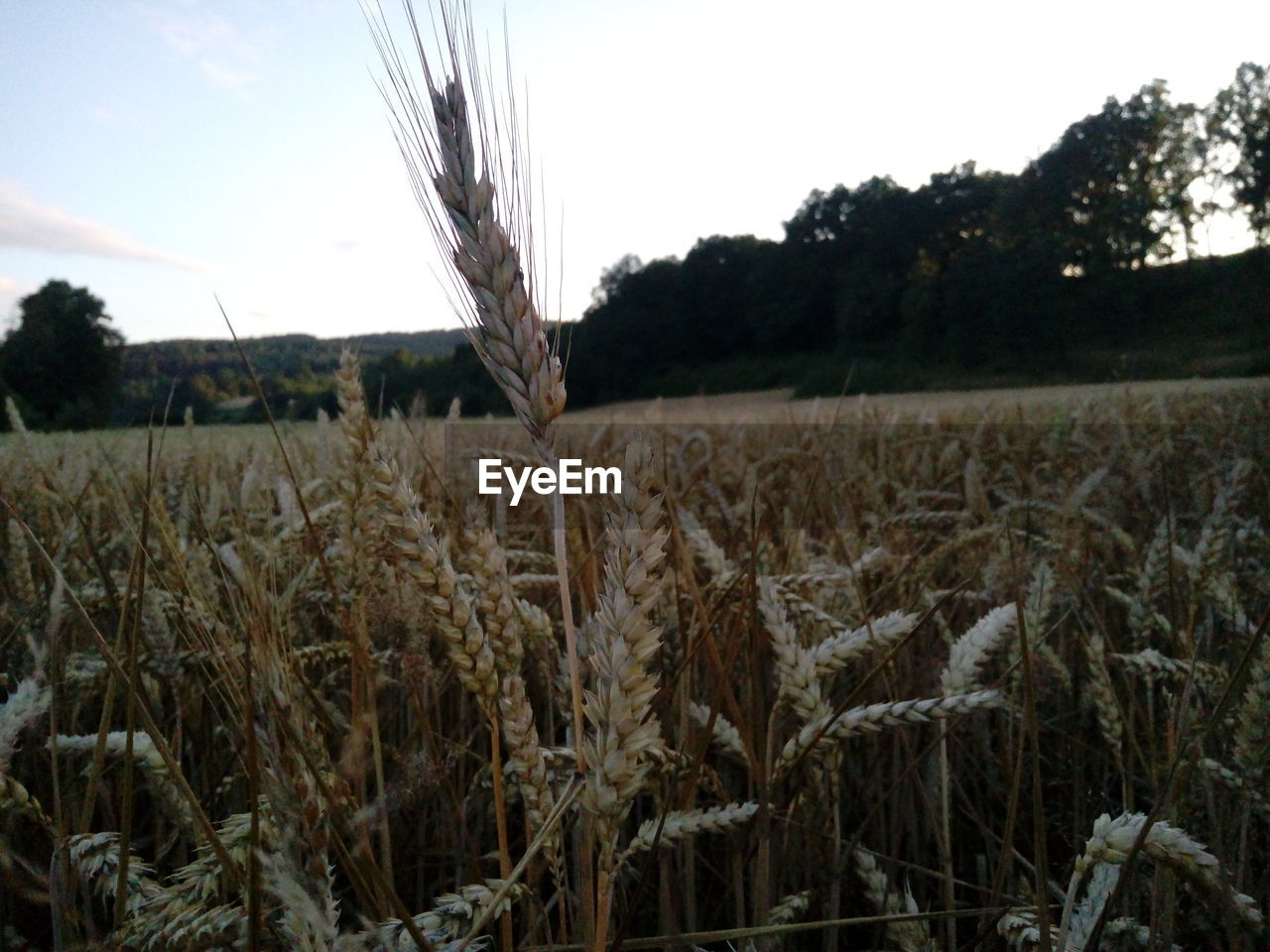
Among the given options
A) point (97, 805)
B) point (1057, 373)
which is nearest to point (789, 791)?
point (97, 805)

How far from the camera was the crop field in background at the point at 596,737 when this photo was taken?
1.70 feet

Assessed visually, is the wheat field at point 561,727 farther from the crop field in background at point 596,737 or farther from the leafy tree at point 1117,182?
the leafy tree at point 1117,182

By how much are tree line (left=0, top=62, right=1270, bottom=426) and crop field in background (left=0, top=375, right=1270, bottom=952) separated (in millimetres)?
13724

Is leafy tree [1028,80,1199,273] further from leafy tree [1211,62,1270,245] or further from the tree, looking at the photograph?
the tree

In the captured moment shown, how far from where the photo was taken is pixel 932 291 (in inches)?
1242

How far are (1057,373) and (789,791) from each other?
95.0 ft

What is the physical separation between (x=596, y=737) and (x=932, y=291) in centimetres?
3447

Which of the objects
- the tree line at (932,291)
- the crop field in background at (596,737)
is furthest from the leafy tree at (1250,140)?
the crop field in background at (596,737)

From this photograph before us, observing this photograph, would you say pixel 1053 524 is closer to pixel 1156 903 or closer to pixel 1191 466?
pixel 1156 903

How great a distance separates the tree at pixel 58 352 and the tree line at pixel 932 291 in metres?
0.09

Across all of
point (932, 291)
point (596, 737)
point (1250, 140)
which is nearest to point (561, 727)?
point (596, 737)

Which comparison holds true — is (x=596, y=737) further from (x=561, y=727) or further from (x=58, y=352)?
(x=58, y=352)

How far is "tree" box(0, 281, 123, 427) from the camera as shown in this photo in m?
20.0

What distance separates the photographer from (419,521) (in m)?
0.54
